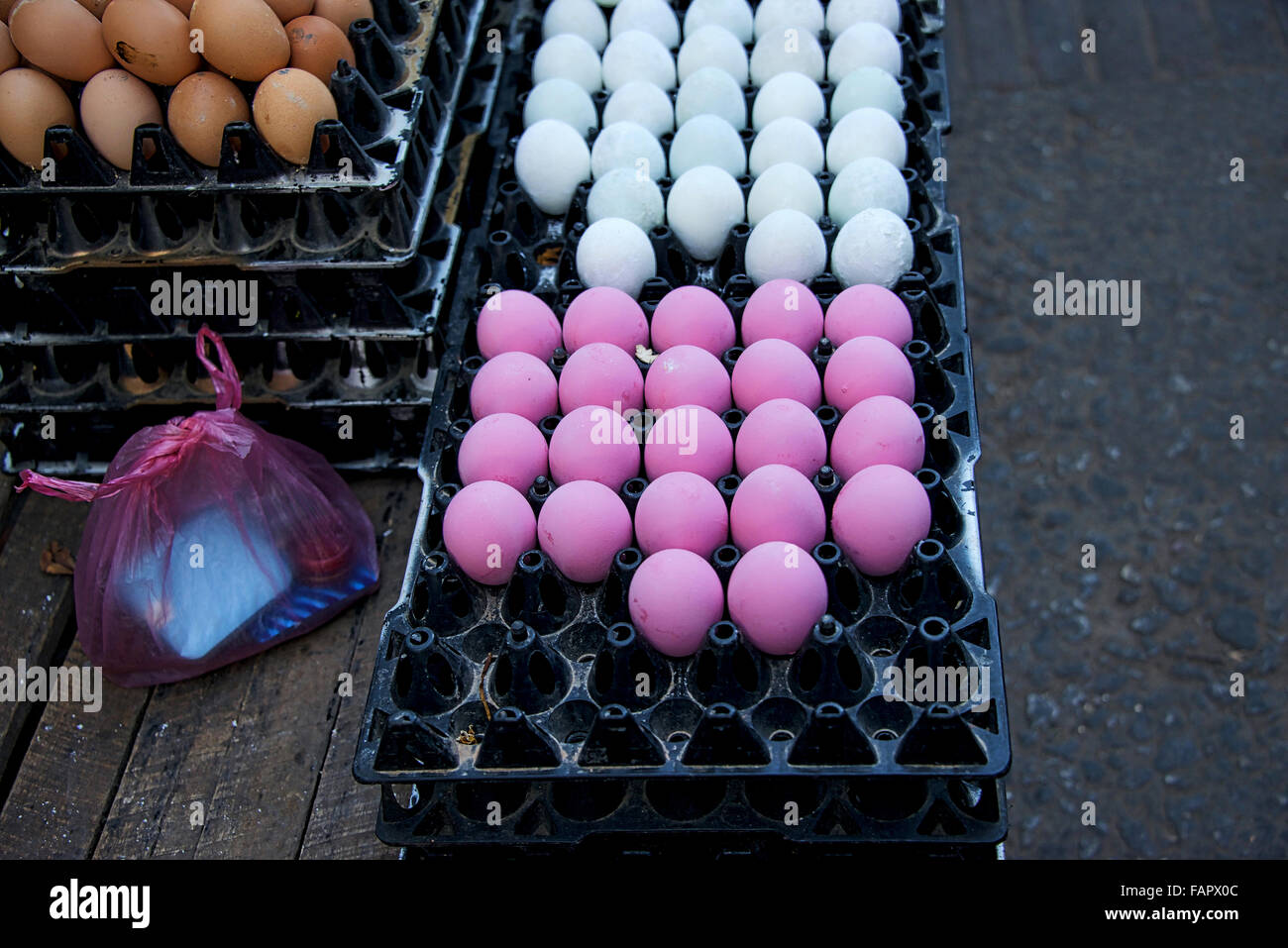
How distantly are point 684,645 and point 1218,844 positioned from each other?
130 centimetres

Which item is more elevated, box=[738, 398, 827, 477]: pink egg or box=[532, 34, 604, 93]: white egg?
box=[532, 34, 604, 93]: white egg

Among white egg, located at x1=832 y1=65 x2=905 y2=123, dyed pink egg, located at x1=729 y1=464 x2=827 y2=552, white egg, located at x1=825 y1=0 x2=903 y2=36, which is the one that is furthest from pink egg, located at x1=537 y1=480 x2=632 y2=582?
white egg, located at x1=825 y1=0 x2=903 y2=36

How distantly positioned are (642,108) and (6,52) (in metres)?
1.08

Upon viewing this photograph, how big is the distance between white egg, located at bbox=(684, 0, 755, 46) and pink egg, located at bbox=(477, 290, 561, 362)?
84 centimetres

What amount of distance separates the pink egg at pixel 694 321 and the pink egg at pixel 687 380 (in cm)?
5

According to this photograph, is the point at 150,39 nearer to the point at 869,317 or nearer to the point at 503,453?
the point at 503,453

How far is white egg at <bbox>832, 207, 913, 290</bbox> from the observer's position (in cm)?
196

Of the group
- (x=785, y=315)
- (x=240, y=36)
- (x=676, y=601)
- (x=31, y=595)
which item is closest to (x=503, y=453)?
(x=676, y=601)

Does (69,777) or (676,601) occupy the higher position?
(676,601)

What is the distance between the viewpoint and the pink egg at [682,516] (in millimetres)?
Answer: 1637

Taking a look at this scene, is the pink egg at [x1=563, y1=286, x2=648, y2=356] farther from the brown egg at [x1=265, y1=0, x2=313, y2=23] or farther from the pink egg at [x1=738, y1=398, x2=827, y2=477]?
the brown egg at [x1=265, y1=0, x2=313, y2=23]

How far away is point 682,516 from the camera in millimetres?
1634

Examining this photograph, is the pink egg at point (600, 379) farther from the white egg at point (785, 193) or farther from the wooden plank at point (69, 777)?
the wooden plank at point (69, 777)

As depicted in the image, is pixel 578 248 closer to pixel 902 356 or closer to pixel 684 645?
pixel 902 356
